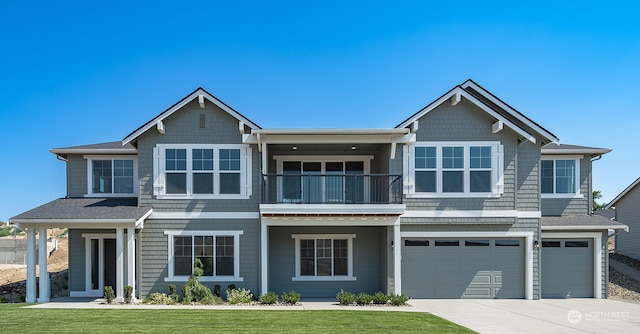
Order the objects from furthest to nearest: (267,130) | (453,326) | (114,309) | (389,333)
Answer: (267,130) → (114,309) → (453,326) → (389,333)

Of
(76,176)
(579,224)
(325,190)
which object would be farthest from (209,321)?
(579,224)

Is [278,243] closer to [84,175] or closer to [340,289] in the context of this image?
[340,289]

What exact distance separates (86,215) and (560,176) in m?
17.0

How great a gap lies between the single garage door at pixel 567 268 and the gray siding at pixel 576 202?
123 centimetres

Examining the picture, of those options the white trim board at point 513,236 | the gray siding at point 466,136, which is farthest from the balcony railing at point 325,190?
the white trim board at point 513,236

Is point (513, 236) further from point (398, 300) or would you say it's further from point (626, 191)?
point (626, 191)

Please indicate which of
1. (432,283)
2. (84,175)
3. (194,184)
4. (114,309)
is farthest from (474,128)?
(84,175)

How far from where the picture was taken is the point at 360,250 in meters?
17.8

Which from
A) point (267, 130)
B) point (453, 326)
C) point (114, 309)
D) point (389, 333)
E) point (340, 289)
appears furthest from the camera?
point (340, 289)

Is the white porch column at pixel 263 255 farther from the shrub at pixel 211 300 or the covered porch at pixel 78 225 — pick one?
the covered porch at pixel 78 225

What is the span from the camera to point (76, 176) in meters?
18.0

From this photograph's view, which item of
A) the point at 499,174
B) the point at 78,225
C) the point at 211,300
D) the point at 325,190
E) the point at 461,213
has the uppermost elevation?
the point at 499,174

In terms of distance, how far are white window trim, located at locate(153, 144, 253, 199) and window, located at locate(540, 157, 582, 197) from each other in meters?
11.1

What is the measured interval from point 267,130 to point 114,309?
274 inches
